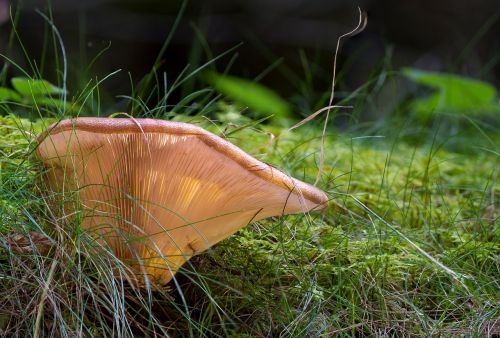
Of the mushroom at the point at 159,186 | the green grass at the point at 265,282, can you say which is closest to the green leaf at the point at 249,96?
the green grass at the point at 265,282

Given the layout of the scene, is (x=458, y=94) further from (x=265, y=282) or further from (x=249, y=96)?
(x=265, y=282)

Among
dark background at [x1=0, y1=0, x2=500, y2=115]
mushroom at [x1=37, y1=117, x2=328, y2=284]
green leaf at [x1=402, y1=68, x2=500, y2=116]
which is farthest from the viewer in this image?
dark background at [x1=0, y1=0, x2=500, y2=115]

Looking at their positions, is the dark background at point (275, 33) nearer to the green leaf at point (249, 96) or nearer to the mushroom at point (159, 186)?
the green leaf at point (249, 96)

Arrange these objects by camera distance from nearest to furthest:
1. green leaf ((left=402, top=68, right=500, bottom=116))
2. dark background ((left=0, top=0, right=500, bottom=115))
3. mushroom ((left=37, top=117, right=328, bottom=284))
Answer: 1. mushroom ((left=37, top=117, right=328, bottom=284))
2. green leaf ((left=402, top=68, right=500, bottom=116))
3. dark background ((left=0, top=0, right=500, bottom=115))

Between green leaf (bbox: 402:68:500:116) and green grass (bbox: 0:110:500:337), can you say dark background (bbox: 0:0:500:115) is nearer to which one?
green leaf (bbox: 402:68:500:116)

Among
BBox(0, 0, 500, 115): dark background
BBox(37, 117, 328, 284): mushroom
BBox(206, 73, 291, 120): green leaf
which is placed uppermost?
BBox(37, 117, 328, 284): mushroom

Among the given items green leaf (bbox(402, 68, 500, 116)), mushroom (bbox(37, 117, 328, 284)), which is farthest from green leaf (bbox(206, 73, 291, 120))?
mushroom (bbox(37, 117, 328, 284))

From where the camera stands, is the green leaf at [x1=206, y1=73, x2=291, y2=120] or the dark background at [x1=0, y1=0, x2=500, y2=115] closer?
the green leaf at [x1=206, y1=73, x2=291, y2=120]

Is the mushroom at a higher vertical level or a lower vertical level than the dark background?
higher
